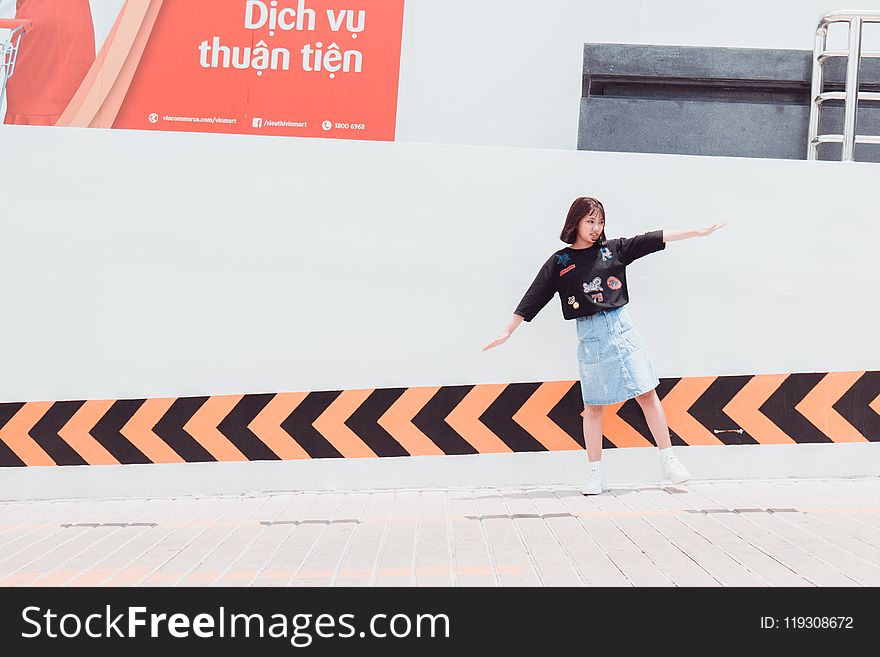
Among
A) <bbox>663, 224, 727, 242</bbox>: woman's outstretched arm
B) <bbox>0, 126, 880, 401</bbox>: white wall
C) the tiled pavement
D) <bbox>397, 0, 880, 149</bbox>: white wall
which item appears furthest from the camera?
<bbox>397, 0, 880, 149</bbox>: white wall

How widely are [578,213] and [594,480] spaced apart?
175cm

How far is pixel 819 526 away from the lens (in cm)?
523

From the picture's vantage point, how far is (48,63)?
8750 mm

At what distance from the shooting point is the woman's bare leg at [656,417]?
6.25 metres

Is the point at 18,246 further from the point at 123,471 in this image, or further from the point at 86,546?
the point at 86,546

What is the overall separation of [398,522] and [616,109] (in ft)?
14.2

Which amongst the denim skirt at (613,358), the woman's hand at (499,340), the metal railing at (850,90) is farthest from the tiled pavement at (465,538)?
the metal railing at (850,90)

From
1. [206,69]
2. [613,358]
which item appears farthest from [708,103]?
[206,69]

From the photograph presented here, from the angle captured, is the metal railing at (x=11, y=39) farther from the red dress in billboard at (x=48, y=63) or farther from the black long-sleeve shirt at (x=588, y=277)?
the black long-sleeve shirt at (x=588, y=277)

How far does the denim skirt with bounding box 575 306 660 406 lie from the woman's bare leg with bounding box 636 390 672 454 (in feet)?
0.35

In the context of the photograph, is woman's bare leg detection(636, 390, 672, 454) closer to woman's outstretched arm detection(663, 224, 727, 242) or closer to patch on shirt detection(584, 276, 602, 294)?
patch on shirt detection(584, 276, 602, 294)

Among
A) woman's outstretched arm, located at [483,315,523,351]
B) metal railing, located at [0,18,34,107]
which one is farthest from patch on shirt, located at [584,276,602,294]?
metal railing, located at [0,18,34,107]

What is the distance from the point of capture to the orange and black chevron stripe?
6.66 metres

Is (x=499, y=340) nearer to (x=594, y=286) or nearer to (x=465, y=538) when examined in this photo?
(x=594, y=286)
